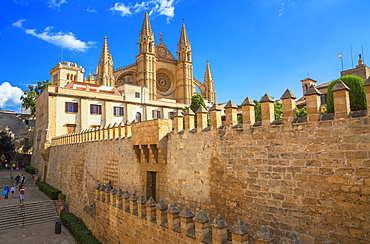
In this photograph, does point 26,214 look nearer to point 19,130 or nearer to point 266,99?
point 266,99

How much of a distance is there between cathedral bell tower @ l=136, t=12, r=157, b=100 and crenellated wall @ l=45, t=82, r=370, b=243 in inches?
1352

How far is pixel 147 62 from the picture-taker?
4859 centimetres

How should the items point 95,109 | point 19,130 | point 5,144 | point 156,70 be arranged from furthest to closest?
point 156,70 → point 19,130 → point 5,144 → point 95,109

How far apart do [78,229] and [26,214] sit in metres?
6.05

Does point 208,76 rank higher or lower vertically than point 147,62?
higher

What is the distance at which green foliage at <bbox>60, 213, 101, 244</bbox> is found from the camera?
14.0 metres

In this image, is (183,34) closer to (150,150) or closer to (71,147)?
(71,147)

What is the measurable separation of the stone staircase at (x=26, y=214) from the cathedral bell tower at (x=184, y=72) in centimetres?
3485

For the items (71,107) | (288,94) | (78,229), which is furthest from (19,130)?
(288,94)

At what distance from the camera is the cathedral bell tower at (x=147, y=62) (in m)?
47.8

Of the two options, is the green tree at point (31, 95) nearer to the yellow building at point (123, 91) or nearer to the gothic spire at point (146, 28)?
the yellow building at point (123, 91)

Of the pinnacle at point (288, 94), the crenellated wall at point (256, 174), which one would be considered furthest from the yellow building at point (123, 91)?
the pinnacle at point (288, 94)

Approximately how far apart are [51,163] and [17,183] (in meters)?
3.88

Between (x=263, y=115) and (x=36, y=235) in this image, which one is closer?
(x=263, y=115)
